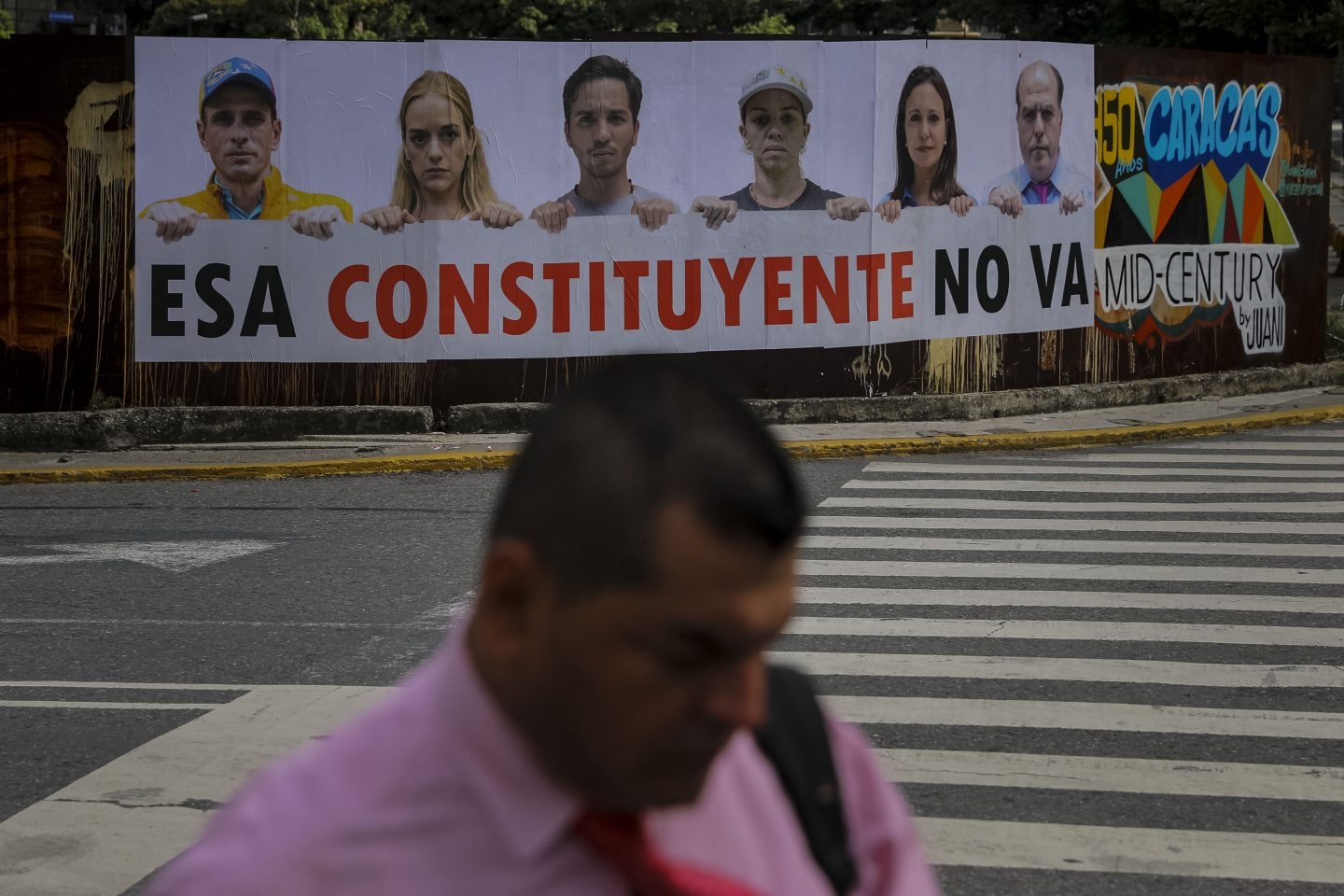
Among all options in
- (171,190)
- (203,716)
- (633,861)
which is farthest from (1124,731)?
(171,190)

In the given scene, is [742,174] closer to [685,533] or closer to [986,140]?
[986,140]

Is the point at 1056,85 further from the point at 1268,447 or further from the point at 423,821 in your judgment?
the point at 423,821

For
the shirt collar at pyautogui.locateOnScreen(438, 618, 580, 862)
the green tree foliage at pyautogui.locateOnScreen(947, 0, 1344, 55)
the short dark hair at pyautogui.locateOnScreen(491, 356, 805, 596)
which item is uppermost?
the green tree foliage at pyautogui.locateOnScreen(947, 0, 1344, 55)

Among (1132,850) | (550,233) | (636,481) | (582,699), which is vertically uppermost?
(550,233)

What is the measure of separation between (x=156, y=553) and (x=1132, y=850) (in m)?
6.11

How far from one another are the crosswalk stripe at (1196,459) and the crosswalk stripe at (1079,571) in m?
3.39

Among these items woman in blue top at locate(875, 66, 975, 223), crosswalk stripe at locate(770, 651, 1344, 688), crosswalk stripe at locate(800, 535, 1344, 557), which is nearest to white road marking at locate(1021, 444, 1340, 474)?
woman in blue top at locate(875, 66, 975, 223)

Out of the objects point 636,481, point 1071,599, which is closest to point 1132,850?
point 1071,599

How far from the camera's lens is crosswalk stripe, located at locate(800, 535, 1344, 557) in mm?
9562

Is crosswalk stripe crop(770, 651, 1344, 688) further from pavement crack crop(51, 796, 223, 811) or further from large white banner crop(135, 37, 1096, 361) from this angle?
large white banner crop(135, 37, 1096, 361)

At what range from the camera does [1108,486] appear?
11719 mm

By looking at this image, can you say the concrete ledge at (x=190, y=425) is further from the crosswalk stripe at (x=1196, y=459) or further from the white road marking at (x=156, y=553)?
the crosswalk stripe at (x=1196, y=459)

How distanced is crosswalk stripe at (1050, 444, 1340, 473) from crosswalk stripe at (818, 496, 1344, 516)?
140 cm

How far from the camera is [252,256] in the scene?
13.5 meters
